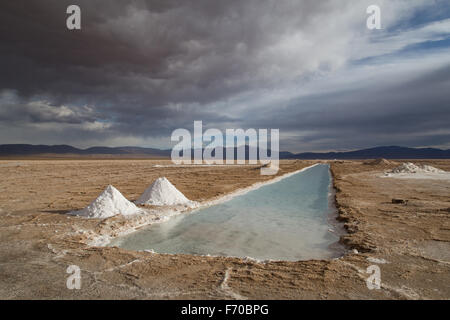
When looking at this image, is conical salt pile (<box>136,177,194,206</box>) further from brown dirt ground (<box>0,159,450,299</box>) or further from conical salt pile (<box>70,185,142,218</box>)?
brown dirt ground (<box>0,159,450,299</box>)

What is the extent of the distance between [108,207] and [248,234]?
5800mm

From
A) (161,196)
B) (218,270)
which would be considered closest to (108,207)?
(161,196)

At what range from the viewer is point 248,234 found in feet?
29.4

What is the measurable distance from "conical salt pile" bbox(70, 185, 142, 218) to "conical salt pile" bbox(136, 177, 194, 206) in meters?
1.58

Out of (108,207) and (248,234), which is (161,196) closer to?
(108,207)

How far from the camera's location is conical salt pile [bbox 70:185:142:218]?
10023 millimetres

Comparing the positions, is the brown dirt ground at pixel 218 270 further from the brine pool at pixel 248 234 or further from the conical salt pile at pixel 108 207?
the conical salt pile at pixel 108 207

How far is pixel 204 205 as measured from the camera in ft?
45.3

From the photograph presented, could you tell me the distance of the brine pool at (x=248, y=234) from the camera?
7156mm

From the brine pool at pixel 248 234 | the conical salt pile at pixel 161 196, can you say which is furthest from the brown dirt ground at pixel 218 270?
the conical salt pile at pixel 161 196
